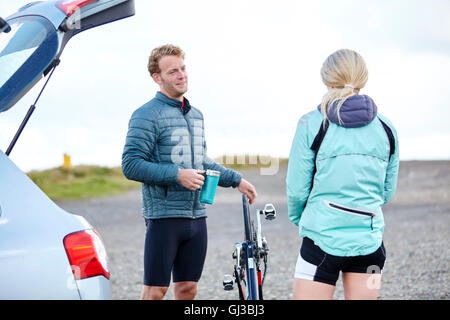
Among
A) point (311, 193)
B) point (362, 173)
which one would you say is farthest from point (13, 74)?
point (362, 173)

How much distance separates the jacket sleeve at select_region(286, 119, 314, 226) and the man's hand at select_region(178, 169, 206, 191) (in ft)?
2.21

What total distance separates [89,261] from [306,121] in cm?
127

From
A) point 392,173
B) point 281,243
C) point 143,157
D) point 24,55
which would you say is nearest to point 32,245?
point 24,55

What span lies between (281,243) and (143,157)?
29.1 ft

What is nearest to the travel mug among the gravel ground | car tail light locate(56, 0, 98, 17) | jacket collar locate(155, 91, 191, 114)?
jacket collar locate(155, 91, 191, 114)

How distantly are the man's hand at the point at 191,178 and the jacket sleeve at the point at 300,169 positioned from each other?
0.67 m

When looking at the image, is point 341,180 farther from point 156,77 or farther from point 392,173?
point 156,77

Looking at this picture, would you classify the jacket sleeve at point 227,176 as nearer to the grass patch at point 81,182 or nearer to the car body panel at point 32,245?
the car body panel at point 32,245

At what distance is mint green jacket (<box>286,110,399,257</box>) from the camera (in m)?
2.81

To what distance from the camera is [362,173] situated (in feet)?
9.29

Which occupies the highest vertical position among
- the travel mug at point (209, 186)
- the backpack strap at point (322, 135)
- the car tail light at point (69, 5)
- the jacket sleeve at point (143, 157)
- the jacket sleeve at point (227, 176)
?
the car tail light at point (69, 5)

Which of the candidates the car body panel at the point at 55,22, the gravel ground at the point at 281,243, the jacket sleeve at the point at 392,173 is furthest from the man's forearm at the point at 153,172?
the gravel ground at the point at 281,243

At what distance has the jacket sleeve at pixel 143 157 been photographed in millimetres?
3492
